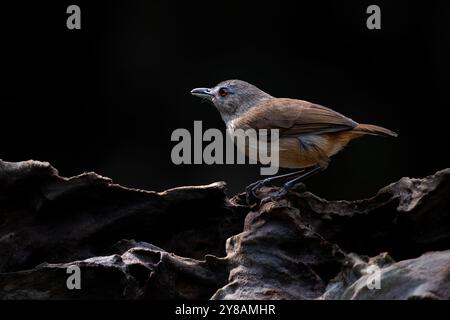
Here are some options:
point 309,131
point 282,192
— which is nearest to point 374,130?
point 309,131

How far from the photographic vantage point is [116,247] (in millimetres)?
3865

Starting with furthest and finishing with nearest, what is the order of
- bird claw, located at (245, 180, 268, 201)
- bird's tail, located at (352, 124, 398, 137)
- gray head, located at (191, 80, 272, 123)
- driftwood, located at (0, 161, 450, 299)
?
gray head, located at (191, 80, 272, 123)
bird's tail, located at (352, 124, 398, 137)
bird claw, located at (245, 180, 268, 201)
driftwood, located at (0, 161, 450, 299)

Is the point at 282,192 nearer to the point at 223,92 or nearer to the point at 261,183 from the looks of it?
the point at 261,183

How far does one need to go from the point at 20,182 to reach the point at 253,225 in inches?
44.5

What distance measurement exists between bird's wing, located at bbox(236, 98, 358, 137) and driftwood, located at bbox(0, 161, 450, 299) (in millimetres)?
738

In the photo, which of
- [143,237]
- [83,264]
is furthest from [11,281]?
[143,237]

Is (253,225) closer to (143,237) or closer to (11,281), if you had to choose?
(143,237)

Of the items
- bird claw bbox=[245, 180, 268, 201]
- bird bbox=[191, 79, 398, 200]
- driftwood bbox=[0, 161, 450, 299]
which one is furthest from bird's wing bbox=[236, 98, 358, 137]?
driftwood bbox=[0, 161, 450, 299]

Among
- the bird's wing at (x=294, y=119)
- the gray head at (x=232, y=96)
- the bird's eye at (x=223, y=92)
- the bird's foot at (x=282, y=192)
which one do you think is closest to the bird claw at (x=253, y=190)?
the bird's foot at (x=282, y=192)

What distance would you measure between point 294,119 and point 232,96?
0.69m

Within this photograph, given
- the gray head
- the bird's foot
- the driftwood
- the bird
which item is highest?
the gray head

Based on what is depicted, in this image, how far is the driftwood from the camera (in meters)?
3.43

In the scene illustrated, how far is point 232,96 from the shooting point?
5.38 meters

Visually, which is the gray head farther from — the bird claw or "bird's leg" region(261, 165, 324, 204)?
the bird claw
